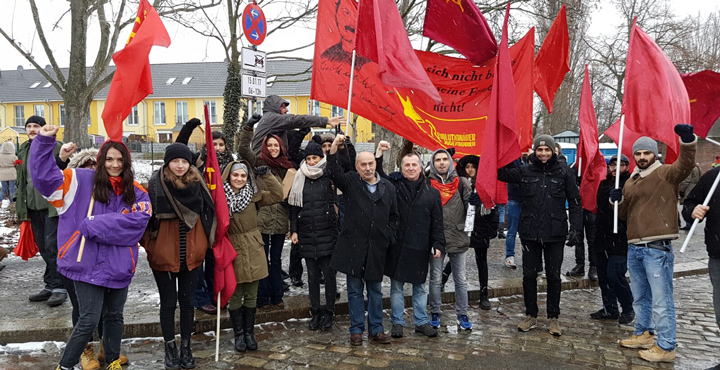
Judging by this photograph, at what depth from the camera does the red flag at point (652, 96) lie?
512 centimetres

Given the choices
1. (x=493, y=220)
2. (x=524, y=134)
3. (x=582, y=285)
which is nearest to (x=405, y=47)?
(x=524, y=134)

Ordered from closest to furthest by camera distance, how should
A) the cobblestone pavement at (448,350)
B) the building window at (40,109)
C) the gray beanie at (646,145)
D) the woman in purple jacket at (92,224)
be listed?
the woman in purple jacket at (92,224) < the cobblestone pavement at (448,350) < the gray beanie at (646,145) < the building window at (40,109)

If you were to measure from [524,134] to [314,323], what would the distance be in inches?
127

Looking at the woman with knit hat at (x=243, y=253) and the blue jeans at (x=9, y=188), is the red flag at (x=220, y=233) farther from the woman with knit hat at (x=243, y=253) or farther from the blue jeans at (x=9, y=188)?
the blue jeans at (x=9, y=188)

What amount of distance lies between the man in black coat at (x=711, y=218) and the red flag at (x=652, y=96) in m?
0.50

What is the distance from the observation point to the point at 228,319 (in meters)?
5.83

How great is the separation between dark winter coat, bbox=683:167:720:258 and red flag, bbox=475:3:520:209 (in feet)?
5.23

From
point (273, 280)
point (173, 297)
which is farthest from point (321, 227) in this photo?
point (173, 297)

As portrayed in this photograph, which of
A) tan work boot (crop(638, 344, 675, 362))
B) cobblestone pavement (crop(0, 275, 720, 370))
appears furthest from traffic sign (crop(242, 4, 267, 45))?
tan work boot (crop(638, 344, 675, 362))

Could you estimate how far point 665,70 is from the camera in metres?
5.26

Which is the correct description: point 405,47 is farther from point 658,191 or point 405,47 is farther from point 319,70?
point 658,191

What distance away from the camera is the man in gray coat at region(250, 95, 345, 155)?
6.39m

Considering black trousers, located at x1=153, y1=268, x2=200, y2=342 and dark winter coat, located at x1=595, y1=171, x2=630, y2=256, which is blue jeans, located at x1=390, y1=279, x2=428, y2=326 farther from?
dark winter coat, located at x1=595, y1=171, x2=630, y2=256

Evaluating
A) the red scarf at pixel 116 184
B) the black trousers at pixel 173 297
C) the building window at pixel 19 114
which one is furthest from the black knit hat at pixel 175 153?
the building window at pixel 19 114
